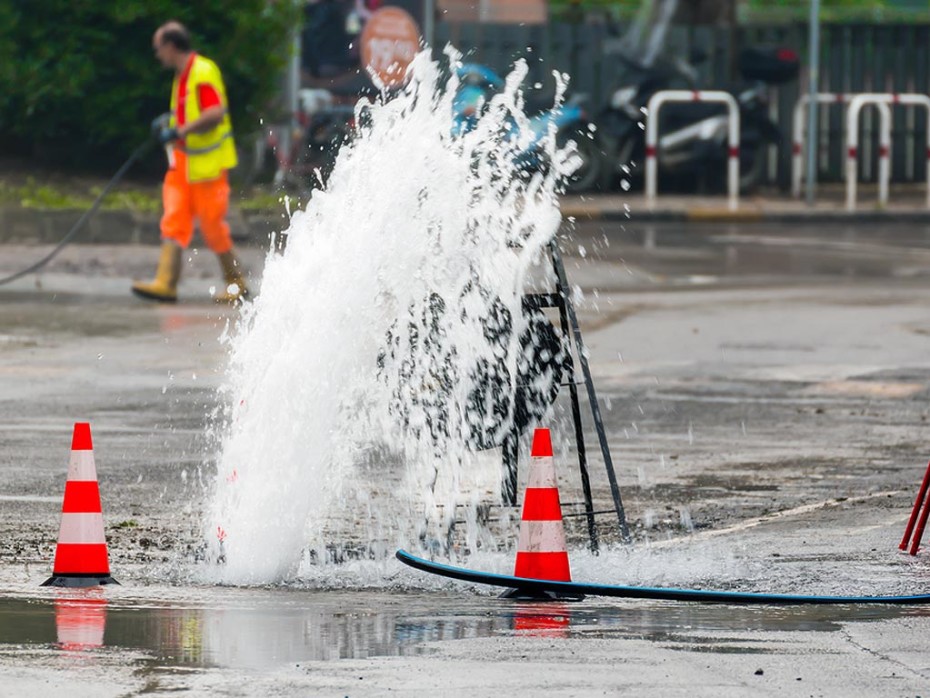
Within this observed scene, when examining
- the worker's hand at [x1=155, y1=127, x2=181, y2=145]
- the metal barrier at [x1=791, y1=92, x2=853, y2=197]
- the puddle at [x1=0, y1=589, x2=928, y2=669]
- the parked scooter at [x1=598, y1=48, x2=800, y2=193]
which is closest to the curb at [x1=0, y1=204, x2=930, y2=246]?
the worker's hand at [x1=155, y1=127, x2=181, y2=145]

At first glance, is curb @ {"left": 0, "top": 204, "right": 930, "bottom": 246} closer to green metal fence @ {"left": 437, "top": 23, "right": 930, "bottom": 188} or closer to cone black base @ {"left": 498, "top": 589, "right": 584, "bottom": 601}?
green metal fence @ {"left": 437, "top": 23, "right": 930, "bottom": 188}

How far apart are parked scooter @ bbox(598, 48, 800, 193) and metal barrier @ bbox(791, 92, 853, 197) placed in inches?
20.8

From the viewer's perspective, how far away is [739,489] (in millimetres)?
10219

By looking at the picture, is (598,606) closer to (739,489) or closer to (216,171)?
(739,489)

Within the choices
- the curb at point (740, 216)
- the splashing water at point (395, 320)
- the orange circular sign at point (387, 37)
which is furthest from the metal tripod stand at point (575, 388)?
the orange circular sign at point (387, 37)

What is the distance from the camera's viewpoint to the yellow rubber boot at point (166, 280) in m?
17.7

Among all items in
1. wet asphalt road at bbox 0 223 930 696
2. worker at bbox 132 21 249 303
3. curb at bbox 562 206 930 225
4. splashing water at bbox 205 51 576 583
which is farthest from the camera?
curb at bbox 562 206 930 225

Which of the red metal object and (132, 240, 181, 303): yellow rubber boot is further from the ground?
(132, 240, 181, 303): yellow rubber boot

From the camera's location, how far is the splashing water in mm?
8586

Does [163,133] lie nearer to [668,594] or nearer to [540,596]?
[540,596]

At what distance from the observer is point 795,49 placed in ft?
107

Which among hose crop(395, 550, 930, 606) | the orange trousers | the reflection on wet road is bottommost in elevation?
hose crop(395, 550, 930, 606)

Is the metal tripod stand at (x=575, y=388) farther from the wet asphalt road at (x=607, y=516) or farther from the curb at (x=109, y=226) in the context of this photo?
the curb at (x=109, y=226)

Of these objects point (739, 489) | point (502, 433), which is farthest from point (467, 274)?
point (739, 489)
